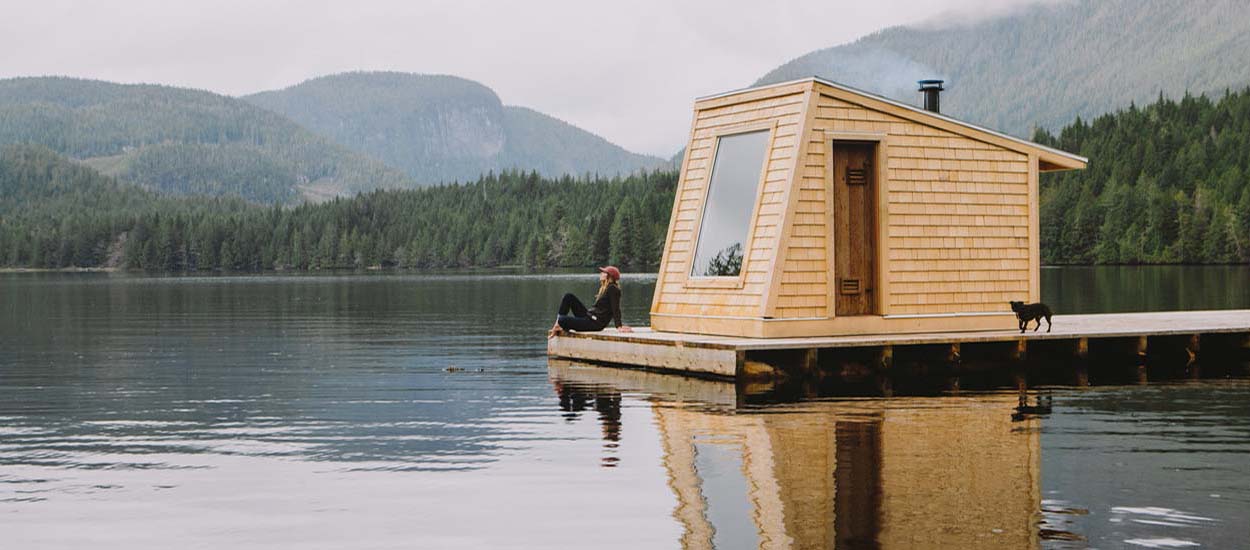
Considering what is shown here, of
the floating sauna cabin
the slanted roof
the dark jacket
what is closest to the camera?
the floating sauna cabin

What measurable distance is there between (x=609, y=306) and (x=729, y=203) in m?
3.36

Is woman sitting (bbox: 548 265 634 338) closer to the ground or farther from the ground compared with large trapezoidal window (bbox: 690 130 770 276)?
closer to the ground

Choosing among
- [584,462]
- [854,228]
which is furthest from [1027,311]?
[584,462]

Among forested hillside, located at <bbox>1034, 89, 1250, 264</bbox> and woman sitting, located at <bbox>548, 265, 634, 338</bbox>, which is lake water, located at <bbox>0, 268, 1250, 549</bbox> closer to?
woman sitting, located at <bbox>548, 265, 634, 338</bbox>

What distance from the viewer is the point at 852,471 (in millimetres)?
14555

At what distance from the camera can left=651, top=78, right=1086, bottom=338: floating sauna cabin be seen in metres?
25.7

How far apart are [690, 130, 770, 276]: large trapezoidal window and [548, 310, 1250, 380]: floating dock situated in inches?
58.7

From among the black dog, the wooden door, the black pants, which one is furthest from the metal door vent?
the black pants

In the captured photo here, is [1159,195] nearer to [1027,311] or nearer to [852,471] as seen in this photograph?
[1027,311]

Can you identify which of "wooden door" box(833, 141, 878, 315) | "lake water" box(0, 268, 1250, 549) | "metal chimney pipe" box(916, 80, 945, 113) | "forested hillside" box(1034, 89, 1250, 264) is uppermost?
"forested hillside" box(1034, 89, 1250, 264)

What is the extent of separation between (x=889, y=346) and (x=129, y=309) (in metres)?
47.8

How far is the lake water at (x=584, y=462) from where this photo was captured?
38.7 feet

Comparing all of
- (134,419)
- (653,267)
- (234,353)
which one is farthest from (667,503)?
(653,267)

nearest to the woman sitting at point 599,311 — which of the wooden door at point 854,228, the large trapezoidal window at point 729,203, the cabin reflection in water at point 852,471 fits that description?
the large trapezoidal window at point 729,203
